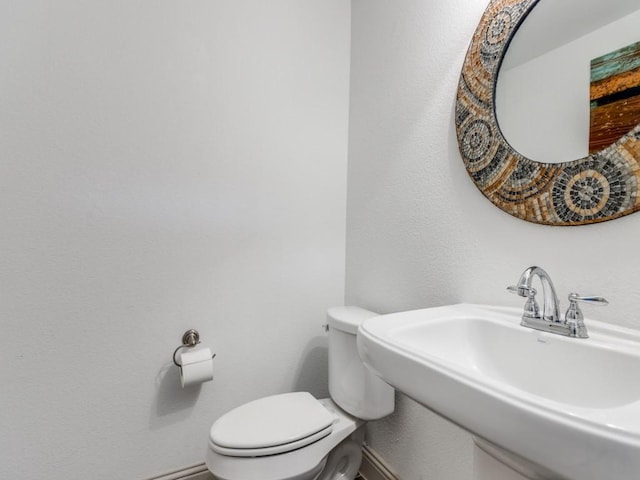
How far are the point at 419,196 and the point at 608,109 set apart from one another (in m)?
0.54

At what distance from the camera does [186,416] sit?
1.22 metres

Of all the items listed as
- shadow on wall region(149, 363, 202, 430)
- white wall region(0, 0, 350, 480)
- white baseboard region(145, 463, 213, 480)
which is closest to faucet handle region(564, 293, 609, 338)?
white wall region(0, 0, 350, 480)

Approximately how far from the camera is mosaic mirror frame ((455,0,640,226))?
2.10 feet

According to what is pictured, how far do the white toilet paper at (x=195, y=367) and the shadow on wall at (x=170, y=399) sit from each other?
6 centimetres

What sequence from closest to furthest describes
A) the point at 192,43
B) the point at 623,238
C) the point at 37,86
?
1. the point at 623,238
2. the point at 37,86
3. the point at 192,43

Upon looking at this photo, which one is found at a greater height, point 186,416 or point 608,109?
point 608,109

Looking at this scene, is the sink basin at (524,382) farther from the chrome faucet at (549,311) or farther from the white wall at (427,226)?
the white wall at (427,226)

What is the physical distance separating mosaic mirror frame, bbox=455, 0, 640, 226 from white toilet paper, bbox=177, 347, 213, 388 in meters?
1.14

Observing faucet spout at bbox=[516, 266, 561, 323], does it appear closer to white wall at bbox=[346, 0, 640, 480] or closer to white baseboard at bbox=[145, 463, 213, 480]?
white wall at bbox=[346, 0, 640, 480]

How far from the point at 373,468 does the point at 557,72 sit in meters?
1.53

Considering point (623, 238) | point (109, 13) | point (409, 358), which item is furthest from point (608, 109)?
point (109, 13)

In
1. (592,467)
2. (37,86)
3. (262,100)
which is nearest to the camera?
(592,467)

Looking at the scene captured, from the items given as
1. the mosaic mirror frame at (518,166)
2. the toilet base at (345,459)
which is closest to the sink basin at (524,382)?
the mosaic mirror frame at (518,166)

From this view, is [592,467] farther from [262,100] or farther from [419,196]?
[262,100]
